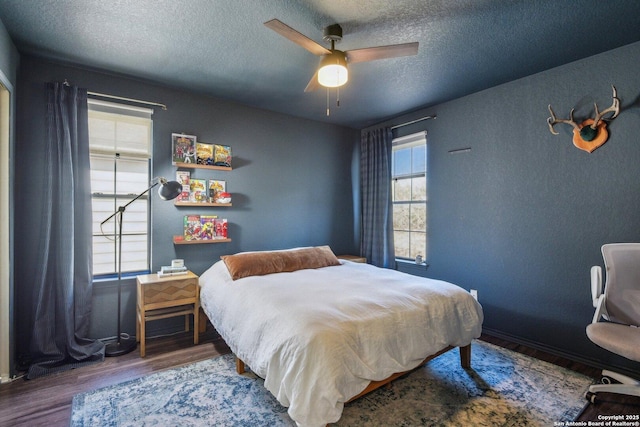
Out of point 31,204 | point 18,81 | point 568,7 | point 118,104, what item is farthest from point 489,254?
point 18,81

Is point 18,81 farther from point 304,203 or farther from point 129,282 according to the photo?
point 304,203

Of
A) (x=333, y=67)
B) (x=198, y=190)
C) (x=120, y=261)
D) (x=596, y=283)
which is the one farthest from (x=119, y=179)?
(x=596, y=283)

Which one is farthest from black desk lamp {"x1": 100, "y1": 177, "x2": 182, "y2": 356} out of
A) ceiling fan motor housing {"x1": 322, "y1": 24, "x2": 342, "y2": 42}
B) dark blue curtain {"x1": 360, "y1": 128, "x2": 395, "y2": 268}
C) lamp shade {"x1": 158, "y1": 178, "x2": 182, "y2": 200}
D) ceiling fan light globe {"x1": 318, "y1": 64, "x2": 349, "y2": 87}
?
dark blue curtain {"x1": 360, "y1": 128, "x2": 395, "y2": 268}

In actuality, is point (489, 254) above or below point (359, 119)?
below

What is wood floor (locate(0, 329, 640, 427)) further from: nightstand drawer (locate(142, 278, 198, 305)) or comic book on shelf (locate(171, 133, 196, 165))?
comic book on shelf (locate(171, 133, 196, 165))

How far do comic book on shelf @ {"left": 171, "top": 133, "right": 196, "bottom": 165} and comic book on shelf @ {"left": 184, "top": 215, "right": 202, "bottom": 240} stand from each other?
620mm

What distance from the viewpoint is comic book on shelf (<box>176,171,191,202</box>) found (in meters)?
3.27

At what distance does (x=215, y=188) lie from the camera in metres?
3.50

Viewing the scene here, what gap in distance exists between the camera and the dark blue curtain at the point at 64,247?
252 cm

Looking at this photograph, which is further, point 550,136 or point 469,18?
point 550,136

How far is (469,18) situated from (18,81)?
368 cm

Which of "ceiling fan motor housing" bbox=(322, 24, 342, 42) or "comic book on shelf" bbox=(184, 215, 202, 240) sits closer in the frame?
"ceiling fan motor housing" bbox=(322, 24, 342, 42)

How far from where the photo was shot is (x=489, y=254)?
3.25 m

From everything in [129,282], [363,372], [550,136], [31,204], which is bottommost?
[363,372]
